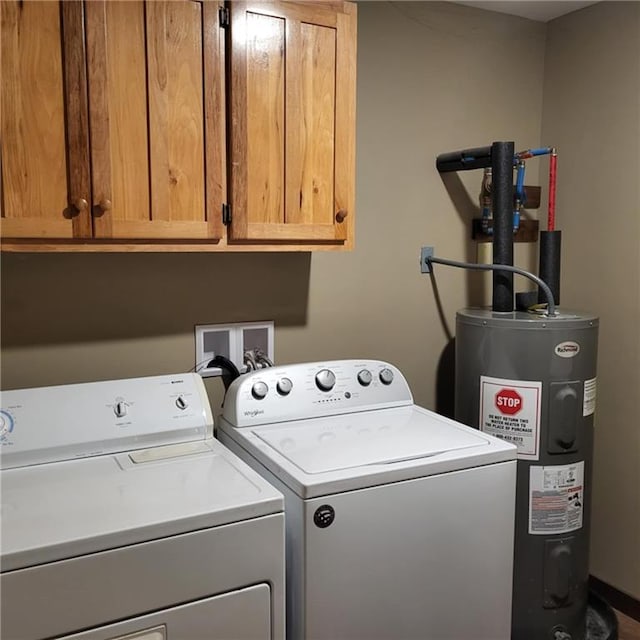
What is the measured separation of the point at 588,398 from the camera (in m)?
2.23

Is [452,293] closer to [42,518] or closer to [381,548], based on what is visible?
[381,548]

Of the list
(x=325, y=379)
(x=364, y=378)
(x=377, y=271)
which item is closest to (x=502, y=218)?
(x=377, y=271)

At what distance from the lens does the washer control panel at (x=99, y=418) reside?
167 cm

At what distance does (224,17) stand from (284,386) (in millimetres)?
1032

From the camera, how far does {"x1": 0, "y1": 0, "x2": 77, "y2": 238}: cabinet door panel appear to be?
1512mm

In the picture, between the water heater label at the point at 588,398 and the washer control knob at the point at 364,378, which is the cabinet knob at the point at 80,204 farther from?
the water heater label at the point at 588,398

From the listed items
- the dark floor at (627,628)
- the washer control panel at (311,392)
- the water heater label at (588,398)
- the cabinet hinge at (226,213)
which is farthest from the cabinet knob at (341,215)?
the dark floor at (627,628)

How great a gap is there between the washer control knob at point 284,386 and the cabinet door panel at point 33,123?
75 cm

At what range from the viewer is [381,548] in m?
1.61

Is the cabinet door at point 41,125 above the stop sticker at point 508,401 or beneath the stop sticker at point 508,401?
above

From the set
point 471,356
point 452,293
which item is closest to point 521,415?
point 471,356

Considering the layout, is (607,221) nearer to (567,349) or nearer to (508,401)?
(567,349)

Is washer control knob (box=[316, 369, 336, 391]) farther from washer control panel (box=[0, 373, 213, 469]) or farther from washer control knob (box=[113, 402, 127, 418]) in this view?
washer control knob (box=[113, 402, 127, 418])

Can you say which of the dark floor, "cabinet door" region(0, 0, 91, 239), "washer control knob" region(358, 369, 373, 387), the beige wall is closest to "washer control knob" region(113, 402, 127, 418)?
the beige wall
